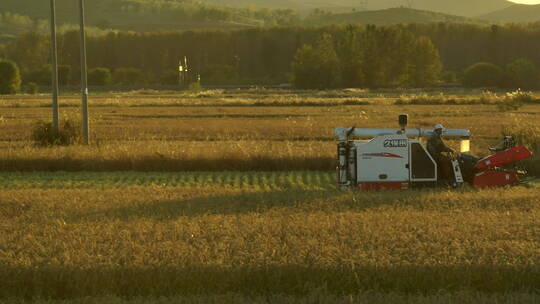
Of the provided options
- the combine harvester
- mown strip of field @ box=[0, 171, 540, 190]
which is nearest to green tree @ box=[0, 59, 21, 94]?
mown strip of field @ box=[0, 171, 540, 190]

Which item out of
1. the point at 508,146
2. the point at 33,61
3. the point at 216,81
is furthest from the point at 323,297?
the point at 33,61

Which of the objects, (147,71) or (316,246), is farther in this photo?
(147,71)

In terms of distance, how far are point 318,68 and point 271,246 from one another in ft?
319

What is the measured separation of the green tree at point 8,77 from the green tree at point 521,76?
225 ft

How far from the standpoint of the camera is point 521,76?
10725 cm

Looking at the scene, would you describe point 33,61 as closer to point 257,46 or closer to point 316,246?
point 257,46

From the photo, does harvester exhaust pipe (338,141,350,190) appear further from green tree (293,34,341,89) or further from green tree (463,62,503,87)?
green tree (463,62,503,87)

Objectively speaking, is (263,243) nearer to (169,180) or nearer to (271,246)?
(271,246)

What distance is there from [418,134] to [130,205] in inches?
255

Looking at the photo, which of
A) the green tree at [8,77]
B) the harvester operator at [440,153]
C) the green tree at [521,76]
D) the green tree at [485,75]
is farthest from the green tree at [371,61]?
the harvester operator at [440,153]

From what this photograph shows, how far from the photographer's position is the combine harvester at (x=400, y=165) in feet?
51.5

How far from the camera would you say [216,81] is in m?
134

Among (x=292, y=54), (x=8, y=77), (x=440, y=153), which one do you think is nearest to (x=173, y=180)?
(x=440, y=153)

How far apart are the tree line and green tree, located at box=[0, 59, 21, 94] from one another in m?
23.2
